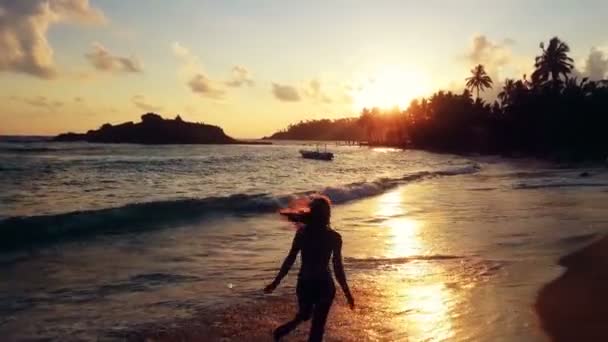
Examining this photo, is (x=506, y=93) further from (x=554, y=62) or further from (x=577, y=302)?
(x=577, y=302)

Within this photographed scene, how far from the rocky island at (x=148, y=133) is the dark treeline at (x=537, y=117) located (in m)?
88.0

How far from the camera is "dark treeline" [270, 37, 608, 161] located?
6638 centimetres

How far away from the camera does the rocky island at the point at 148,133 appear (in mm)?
161000

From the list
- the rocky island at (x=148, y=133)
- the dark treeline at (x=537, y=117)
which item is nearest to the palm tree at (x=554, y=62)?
the dark treeline at (x=537, y=117)

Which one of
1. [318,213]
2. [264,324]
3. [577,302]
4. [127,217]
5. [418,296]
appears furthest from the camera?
[127,217]

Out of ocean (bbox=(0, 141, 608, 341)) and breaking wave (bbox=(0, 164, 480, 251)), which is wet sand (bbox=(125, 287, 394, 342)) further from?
breaking wave (bbox=(0, 164, 480, 251))

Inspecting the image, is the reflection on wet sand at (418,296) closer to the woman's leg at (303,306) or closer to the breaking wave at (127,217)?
the woman's leg at (303,306)

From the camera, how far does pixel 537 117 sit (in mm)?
72188

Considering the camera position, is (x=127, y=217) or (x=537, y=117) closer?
(x=127, y=217)

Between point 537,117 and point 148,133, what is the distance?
393ft

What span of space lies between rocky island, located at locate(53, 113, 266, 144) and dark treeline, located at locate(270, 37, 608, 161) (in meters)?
88.0

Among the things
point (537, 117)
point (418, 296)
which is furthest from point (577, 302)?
point (537, 117)

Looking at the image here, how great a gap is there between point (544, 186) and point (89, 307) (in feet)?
90.1

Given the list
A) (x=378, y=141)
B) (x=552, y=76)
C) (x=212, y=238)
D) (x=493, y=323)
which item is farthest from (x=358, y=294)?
(x=378, y=141)
